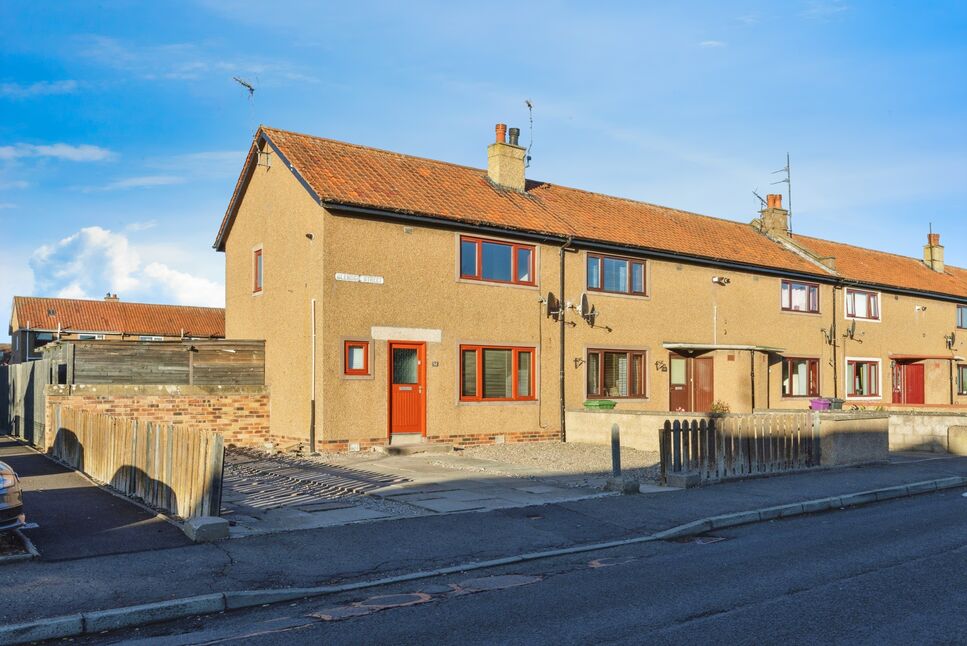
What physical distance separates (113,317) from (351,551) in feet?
161

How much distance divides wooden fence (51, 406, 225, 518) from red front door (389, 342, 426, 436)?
6.14m

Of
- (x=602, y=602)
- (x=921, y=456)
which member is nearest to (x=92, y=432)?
(x=602, y=602)

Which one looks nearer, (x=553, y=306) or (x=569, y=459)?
(x=569, y=459)

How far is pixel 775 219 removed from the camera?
3100 cm

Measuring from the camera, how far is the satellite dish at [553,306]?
20770 mm

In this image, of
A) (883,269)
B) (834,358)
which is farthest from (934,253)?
(834,358)

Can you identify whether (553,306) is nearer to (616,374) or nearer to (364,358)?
(616,374)

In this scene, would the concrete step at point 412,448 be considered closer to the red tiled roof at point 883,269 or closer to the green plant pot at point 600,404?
the green plant pot at point 600,404

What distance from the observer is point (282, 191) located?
774 inches

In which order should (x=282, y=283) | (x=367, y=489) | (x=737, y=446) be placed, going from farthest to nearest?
(x=282, y=283), (x=737, y=446), (x=367, y=489)

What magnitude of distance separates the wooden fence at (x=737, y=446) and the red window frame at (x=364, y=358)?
6618 millimetres

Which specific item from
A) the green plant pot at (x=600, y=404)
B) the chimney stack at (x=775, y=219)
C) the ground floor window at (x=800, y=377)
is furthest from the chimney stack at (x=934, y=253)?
the green plant pot at (x=600, y=404)

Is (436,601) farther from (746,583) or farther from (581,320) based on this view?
(581,320)

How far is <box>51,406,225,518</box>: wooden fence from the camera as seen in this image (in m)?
9.50
